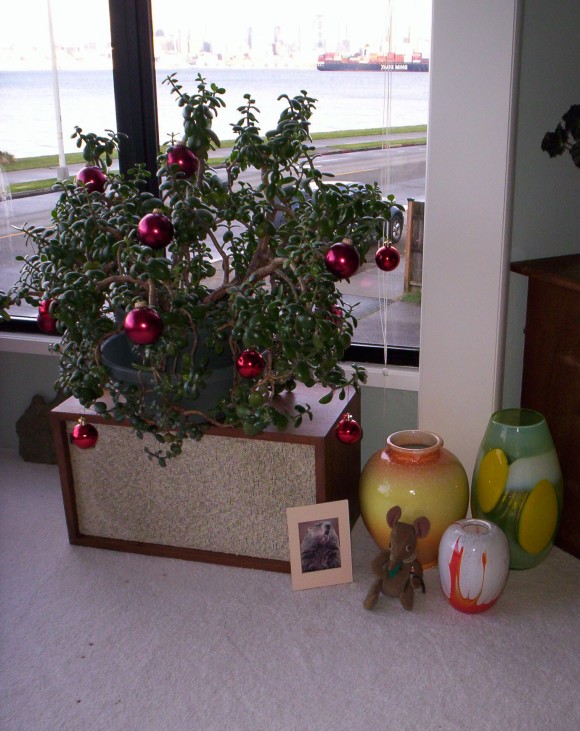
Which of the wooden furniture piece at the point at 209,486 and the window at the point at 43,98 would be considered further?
the window at the point at 43,98

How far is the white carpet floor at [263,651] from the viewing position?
1523 millimetres

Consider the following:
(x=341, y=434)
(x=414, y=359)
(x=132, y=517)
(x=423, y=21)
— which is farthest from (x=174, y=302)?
(x=423, y=21)

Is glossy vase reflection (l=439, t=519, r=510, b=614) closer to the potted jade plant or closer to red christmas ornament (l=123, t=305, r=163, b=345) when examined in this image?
the potted jade plant

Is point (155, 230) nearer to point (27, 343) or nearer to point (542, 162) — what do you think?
point (542, 162)

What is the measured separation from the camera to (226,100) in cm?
227

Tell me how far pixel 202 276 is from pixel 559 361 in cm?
87

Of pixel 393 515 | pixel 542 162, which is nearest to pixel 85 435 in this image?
pixel 393 515

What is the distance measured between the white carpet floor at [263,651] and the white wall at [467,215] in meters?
0.44

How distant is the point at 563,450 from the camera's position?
1.97 m

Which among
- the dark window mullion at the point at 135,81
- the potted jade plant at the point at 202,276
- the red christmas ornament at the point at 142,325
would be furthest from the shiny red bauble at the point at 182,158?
the dark window mullion at the point at 135,81

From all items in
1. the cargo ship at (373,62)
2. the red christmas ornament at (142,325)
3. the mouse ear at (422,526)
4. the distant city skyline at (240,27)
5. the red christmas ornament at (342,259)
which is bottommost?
the mouse ear at (422,526)

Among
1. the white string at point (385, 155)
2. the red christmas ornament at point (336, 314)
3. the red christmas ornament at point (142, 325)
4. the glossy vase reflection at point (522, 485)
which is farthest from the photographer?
the white string at point (385, 155)

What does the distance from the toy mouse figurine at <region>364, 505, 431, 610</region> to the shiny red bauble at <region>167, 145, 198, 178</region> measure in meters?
0.88

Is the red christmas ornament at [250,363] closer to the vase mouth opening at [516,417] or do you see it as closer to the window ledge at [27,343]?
the vase mouth opening at [516,417]
